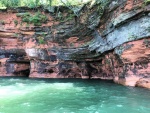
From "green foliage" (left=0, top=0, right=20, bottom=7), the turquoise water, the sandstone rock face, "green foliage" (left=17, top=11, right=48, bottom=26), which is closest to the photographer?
the turquoise water

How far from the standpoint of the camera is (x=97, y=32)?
60.0 ft

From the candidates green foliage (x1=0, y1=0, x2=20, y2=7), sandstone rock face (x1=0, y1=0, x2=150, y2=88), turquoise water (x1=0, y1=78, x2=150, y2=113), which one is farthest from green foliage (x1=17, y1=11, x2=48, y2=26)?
turquoise water (x1=0, y1=78, x2=150, y2=113)

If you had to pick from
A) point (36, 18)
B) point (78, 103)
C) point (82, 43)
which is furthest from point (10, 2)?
point (78, 103)

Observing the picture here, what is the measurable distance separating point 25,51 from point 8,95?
11.0 m

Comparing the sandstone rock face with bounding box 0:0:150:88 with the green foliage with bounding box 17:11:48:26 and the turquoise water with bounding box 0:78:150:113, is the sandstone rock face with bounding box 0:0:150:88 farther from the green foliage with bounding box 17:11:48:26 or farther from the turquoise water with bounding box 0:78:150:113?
the turquoise water with bounding box 0:78:150:113

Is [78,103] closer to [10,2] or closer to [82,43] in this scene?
[82,43]

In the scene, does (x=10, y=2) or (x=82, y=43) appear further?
(x=10, y=2)

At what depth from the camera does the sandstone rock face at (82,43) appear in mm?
14320

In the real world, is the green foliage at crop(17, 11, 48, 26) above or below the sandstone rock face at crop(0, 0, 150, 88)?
above

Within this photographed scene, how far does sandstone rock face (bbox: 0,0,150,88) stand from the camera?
47.0 feet

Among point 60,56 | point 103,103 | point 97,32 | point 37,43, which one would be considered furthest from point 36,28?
point 103,103

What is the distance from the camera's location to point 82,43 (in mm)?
20719

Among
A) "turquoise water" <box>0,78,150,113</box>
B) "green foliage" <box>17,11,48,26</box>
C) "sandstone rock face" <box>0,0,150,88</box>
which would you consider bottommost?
"turquoise water" <box>0,78,150,113</box>

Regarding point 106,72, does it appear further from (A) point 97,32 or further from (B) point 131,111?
(B) point 131,111
